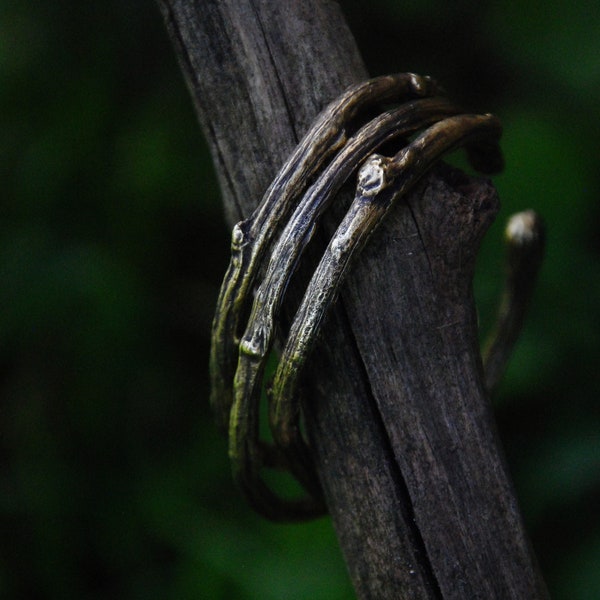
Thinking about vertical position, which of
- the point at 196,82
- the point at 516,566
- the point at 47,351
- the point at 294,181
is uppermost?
the point at 196,82

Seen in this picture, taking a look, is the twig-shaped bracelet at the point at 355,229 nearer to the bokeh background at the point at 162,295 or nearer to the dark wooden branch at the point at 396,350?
the dark wooden branch at the point at 396,350

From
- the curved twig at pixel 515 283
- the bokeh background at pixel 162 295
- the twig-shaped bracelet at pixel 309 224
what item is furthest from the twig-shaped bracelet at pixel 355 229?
the bokeh background at pixel 162 295

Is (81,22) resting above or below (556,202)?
above

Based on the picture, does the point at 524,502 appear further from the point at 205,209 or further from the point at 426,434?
the point at 205,209

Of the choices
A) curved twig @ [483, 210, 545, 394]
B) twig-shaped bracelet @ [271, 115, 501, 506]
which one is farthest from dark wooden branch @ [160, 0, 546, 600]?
curved twig @ [483, 210, 545, 394]

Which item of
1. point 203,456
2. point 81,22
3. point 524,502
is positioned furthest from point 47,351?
point 524,502

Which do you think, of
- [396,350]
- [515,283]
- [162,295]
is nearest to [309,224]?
[396,350]

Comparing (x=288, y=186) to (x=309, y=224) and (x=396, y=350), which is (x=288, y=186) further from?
(x=396, y=350)
